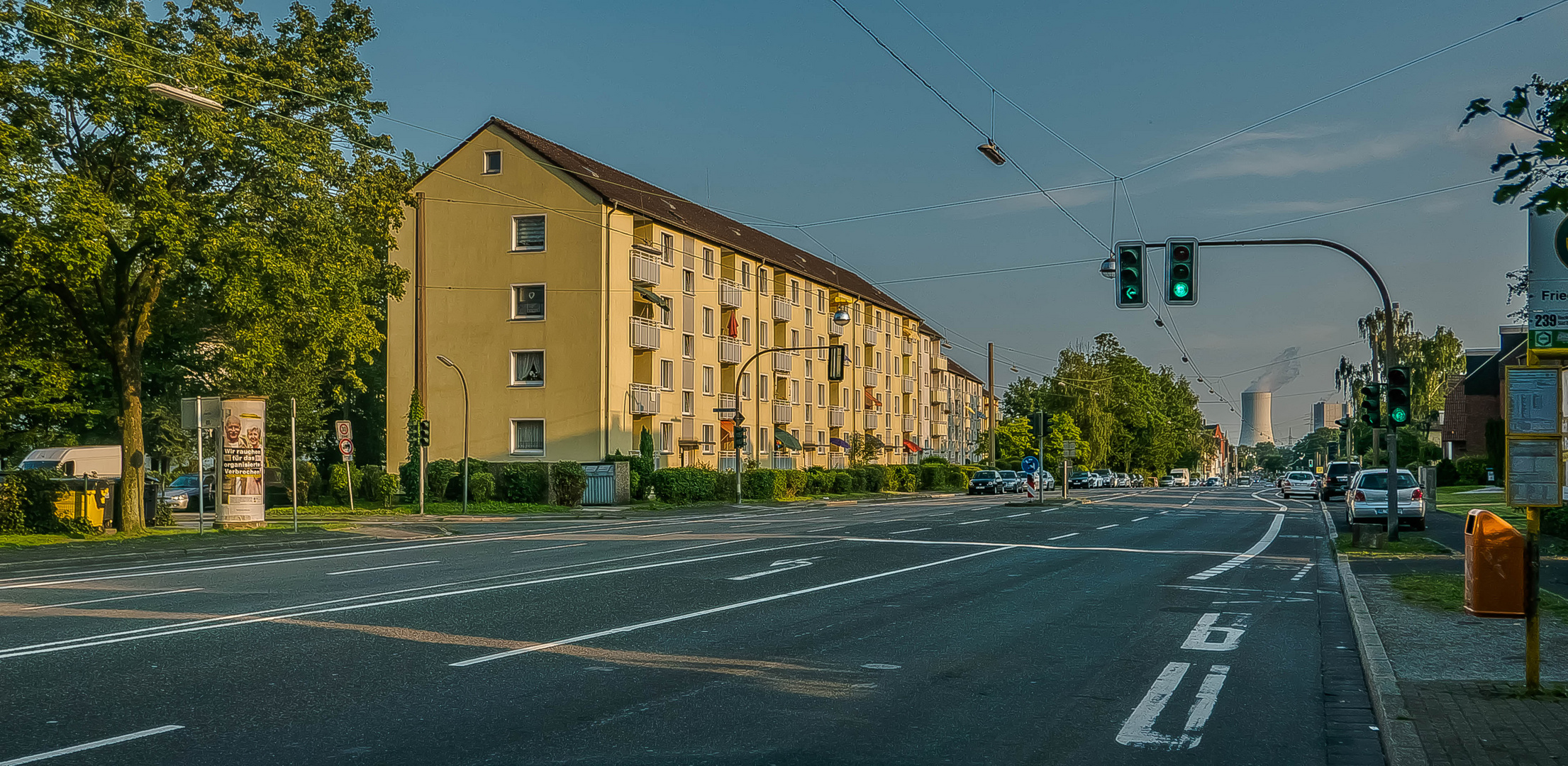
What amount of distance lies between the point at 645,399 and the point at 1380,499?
29792 millimetres

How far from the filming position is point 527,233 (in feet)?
161

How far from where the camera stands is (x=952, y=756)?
233 inches

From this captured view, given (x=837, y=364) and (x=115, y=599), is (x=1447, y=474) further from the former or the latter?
(x=115, y=599)

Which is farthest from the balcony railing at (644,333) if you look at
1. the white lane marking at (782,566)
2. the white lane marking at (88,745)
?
the white lane marking at (88,745)

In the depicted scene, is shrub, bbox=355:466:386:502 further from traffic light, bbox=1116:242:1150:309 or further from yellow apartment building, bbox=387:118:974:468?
traffic light, bbox=1116:242:1150:309

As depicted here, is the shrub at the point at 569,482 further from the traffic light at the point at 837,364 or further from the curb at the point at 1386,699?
the curb at the point at 1386,699

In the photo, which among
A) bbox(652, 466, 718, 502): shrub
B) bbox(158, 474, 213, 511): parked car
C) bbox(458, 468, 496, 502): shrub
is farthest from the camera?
bbox(652, 466, 718, 502): shrub

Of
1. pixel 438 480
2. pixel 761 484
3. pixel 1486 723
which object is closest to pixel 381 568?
pixel 1486 723

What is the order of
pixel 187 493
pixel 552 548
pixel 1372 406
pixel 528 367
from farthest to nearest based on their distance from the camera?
pixel 528 367 → pixel 187 493 → pixel 1372 406 → pixel 552 548

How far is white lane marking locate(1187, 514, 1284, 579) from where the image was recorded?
52.9ft

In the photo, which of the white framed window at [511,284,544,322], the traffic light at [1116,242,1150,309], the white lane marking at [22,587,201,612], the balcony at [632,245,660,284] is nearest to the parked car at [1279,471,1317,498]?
the balcony at [632,245,660,284]

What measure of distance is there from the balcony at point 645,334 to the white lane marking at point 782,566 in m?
31.9

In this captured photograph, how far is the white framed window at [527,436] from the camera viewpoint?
→ 47.9 metres

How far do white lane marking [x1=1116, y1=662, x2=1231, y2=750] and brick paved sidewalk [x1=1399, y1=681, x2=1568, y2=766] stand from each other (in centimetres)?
112
